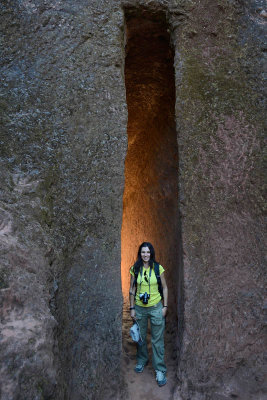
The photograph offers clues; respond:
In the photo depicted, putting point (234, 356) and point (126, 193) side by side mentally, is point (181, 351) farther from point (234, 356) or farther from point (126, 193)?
point (126, 193)

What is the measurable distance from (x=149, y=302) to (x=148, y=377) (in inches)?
32.9

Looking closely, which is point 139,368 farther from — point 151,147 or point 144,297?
point 151,147

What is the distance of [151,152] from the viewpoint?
5.69 m

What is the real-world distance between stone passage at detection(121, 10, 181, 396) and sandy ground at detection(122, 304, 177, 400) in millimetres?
58

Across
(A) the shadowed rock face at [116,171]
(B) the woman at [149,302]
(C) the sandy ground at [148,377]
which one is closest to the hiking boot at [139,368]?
(C) the sandy ground at [148,377]

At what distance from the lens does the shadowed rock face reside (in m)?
3.12

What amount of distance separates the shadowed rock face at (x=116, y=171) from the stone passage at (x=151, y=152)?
0.44 m

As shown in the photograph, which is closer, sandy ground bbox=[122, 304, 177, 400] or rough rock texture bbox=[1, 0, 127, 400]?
rough rock texture bbox=[1, 0, 127, 400]

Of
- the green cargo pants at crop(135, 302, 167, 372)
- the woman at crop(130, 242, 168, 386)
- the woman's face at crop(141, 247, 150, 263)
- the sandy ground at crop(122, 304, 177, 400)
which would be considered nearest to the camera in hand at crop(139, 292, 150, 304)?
the woman at crop(130, 242, 168, 386)

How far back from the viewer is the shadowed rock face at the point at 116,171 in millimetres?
3125

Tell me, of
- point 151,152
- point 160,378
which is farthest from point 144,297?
point 151,152

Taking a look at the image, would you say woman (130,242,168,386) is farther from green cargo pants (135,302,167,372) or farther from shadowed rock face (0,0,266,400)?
shadowed rock face (0,0,266,400)

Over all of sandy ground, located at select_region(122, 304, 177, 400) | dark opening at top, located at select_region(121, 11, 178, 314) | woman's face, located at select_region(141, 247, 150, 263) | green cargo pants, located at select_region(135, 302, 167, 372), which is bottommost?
sandy ground, located at select_region(122, 304, 177, 400)

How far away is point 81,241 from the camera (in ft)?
10.8
